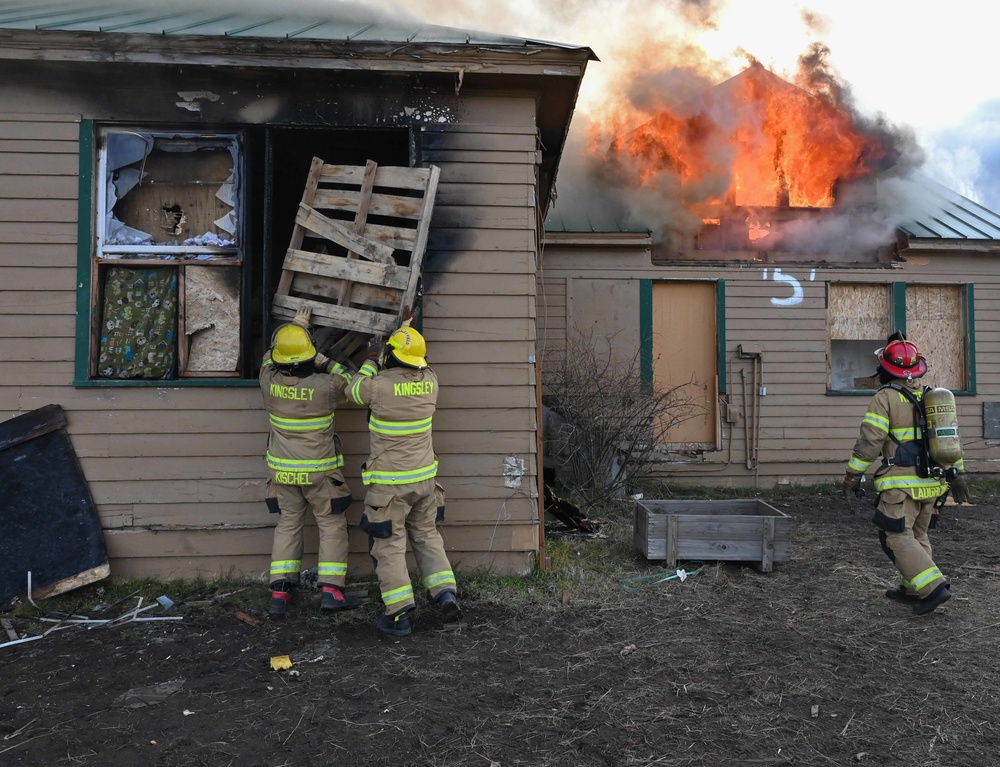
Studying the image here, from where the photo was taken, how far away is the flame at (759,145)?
10211 millimetres

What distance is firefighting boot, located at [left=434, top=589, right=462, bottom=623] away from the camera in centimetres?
434

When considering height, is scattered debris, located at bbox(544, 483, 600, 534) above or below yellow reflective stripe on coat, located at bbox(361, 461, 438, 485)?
below

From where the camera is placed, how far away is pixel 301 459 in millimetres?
4527

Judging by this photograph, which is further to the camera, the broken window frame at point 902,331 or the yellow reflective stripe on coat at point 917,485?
the broken window frame at point 902,331

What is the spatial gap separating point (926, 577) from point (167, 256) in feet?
19.3

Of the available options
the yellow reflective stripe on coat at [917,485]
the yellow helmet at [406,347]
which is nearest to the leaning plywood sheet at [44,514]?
the yellow helmet at [406,347]

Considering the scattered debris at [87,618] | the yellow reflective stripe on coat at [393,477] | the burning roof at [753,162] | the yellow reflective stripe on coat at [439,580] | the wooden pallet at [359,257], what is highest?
the burning roof at [753,162]

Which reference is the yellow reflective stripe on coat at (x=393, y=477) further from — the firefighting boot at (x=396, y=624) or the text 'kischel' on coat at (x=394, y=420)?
the firefighting boot at (x=396, y=624)

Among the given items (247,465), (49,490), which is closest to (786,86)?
(247,465)

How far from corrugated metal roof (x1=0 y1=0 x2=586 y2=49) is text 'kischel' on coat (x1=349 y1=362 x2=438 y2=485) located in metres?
2.43

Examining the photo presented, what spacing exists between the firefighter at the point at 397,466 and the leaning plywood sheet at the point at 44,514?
2099mm

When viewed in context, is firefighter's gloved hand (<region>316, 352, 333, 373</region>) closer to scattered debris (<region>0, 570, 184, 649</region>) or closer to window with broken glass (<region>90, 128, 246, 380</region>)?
window with broken glass (<region>90, 128, 246, 380</region>)

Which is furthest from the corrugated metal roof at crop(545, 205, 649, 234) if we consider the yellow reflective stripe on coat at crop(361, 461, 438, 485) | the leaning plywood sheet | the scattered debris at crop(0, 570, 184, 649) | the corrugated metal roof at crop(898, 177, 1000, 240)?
the scattered debris at crop(0, 570, 184, 649)

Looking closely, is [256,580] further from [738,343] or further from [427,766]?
[738,343]
